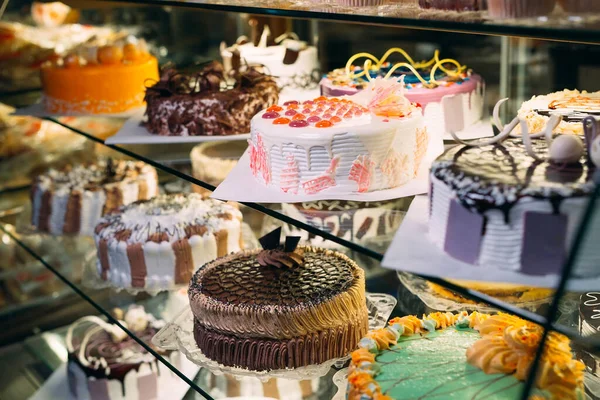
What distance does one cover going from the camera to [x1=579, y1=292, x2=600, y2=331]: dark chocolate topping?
67.9 inches

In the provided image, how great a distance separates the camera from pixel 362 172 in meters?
1.80

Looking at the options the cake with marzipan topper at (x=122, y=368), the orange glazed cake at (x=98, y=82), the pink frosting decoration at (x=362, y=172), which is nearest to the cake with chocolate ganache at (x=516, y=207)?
the pink frosting decoration at (x=362, y=172)

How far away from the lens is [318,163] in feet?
5.92

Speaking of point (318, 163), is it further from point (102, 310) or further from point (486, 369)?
point (102, 310)

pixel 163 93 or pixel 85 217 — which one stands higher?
pixel 163 93

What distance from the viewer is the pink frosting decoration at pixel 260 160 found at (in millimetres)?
1894

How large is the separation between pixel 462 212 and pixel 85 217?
203 cm

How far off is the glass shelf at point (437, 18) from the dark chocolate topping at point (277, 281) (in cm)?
70

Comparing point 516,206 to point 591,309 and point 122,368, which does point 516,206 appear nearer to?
point 591,309

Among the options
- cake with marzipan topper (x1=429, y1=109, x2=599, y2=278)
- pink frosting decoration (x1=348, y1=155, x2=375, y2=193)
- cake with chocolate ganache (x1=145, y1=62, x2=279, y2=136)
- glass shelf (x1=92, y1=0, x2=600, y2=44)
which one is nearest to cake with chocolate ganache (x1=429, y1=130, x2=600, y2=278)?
cake with marzipan topper (x1=429, y1=109, x2=599, y2=278)

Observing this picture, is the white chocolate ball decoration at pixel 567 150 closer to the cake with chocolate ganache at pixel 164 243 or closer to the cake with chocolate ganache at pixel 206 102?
the cake with chocolate ganache at pixel 206 102

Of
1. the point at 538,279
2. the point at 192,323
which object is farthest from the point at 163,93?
the point at 538,279

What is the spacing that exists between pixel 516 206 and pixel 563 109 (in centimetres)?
75

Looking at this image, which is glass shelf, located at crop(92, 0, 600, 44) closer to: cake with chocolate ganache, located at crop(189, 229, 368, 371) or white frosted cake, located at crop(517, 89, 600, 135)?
white frosted cake, located at crop(517, 89, 600, 135)
